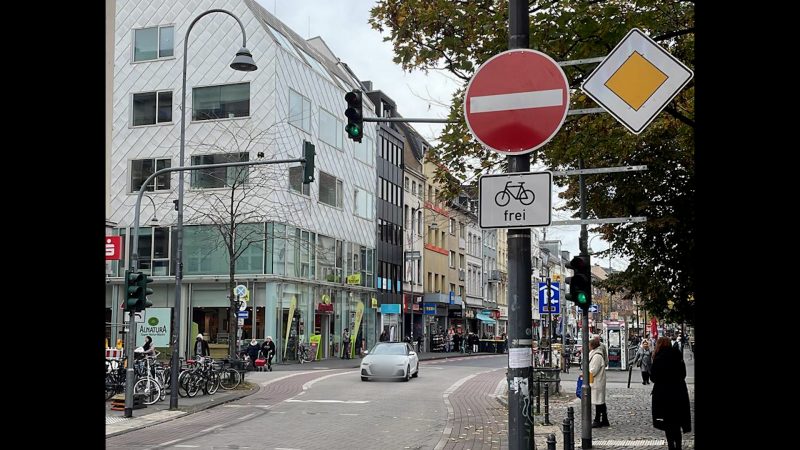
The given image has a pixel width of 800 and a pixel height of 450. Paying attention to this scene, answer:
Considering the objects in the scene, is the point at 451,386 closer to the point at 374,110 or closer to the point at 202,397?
the point at 202,397

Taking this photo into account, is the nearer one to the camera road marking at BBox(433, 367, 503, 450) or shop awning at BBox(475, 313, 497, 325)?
road marking at BBox(433, 367, 503, 450)

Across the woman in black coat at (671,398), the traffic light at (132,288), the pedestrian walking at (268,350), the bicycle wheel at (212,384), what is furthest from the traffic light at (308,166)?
the pedestrian walking at (268,350)

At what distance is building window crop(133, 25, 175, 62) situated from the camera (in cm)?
4341

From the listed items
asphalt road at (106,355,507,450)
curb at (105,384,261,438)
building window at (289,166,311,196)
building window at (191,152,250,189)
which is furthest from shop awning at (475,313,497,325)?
curb at (105,384,261,438)

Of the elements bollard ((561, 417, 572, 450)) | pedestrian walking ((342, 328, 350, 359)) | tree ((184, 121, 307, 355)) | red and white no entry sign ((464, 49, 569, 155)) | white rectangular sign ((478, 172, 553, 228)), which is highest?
tree ((184, 121, 307, 355))

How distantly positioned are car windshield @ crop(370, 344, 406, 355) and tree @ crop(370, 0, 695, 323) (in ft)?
38.6

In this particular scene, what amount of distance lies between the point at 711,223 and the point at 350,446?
1232 cm

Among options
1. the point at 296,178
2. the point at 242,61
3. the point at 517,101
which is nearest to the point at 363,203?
the point at 296,178

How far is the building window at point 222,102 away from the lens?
41.8 meters

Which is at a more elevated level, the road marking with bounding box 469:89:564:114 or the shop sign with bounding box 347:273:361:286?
the shop sign with bounding box 347:273:361:286

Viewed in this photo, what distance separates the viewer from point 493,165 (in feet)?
43.1

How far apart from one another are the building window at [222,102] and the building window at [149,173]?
326 cm

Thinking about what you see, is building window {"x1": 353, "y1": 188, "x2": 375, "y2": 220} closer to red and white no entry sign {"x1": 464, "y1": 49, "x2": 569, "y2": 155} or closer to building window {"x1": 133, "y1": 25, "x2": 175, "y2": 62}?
building window {"x1": 133, "y1": 25, "x2": 175, "y2": 62}

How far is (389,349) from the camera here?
2945 centimetres
